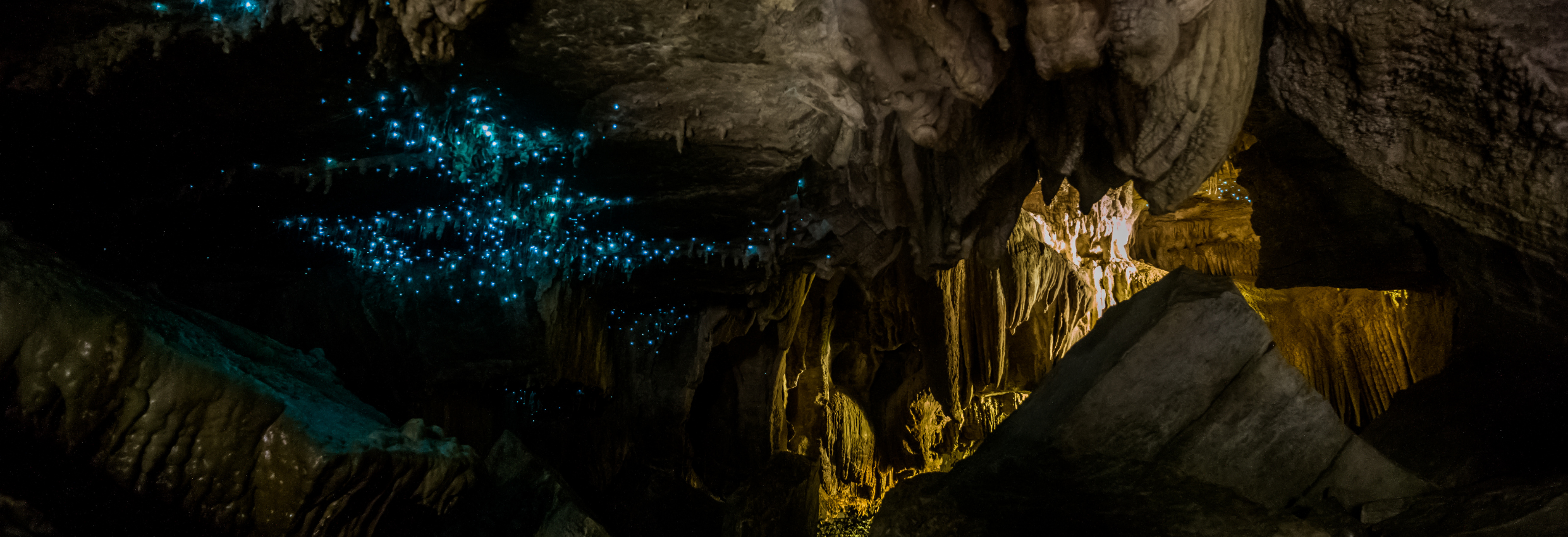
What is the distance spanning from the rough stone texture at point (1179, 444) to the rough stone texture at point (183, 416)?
2.55 m

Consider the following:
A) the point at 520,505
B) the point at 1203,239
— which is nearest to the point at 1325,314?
the point at 1203,239

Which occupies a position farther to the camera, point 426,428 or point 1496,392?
point 1496,392

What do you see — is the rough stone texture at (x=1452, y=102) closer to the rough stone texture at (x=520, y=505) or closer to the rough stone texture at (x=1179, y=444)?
the rough stone texture at (x=1179, y=444)

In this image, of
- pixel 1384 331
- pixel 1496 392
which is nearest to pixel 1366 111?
pixel 1496 392

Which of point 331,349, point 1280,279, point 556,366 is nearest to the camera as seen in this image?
point 1280,279

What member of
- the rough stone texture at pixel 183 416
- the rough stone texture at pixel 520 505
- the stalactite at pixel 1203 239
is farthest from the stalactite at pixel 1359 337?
the rough stone texture at pixel 183 416

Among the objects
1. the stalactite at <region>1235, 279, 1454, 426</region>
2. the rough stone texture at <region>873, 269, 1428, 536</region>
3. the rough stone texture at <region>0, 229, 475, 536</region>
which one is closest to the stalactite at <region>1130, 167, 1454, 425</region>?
the stalactite at <region>1235, 279, 1454, 426</region>

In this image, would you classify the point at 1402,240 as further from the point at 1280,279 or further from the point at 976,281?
the point at 976,281

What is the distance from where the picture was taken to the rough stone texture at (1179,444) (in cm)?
330

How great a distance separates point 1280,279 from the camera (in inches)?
229

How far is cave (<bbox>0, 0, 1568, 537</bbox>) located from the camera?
2.79 meters

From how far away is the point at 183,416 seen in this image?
9.82ft

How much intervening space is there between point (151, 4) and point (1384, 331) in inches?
385

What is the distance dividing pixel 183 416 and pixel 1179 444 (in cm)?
449
